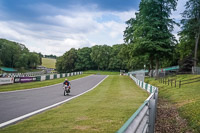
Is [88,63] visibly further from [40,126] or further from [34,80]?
[40,126]

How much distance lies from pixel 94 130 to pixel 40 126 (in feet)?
5.72

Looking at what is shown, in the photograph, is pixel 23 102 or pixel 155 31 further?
pixel 155 31

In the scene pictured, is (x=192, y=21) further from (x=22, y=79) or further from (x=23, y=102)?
(x=23, y=102)

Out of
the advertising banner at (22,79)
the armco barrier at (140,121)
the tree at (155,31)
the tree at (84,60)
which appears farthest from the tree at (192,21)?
the tree at (84,60)

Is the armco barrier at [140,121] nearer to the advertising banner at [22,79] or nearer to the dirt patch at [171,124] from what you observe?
the dirt patch at [171,124]

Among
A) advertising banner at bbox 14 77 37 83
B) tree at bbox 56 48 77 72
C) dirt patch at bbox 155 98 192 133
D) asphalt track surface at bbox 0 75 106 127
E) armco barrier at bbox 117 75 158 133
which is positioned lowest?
dirt patch at bbox 155 98 192 133

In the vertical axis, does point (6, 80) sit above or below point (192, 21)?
below

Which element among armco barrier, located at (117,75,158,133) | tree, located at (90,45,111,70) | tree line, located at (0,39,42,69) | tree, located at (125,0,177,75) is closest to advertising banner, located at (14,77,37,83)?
tree, located at (125,0,177,75)

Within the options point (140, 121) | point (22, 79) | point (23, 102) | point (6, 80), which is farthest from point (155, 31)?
point (140, 121)

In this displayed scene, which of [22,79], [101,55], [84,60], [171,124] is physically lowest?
[171,124]

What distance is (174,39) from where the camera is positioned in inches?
1523

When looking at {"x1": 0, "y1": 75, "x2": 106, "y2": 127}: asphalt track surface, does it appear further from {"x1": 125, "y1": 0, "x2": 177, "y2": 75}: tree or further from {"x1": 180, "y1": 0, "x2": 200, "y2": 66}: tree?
{"x1": 180, "y1": 0, "x2": 200, "y2": 66}: tree

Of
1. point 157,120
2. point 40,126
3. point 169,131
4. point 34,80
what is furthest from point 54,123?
point 34,80

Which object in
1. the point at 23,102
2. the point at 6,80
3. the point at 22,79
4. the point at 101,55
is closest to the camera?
the point at 23,102
